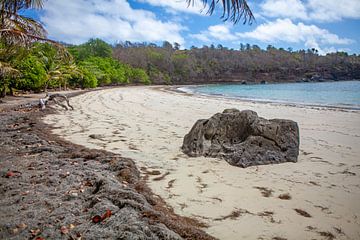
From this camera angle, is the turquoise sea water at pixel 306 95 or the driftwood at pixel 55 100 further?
the turquoise sea water at pixel 306 95

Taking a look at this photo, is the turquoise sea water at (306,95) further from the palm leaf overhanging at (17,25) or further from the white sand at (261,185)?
the palm leaf overhanging at (17,25)

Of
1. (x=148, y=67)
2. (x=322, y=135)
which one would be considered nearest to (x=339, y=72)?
(x=148, y=67)

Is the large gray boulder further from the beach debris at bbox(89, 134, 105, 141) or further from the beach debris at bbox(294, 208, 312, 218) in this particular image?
the beach debris at bbox(89, 134, 105, 141)

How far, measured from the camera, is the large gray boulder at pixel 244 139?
4.87 metres

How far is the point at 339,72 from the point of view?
364ft

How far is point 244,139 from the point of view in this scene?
17.4ft

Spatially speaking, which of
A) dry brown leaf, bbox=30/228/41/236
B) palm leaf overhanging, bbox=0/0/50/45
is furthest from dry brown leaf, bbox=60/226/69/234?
palm leaf overhanging, bbox=0/0/50/45

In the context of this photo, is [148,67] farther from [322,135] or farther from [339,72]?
[322,135]

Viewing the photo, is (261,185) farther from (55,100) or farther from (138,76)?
(138,76)

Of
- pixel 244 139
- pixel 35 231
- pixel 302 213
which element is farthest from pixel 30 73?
pixel 302 213

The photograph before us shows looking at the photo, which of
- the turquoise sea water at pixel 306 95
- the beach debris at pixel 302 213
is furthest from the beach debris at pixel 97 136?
the turquoise sea water at pixel 306 95

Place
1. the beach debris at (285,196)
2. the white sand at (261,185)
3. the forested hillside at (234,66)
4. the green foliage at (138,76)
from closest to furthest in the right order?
the white sand at (261,185)
the beach debris at (285,196)
the green foliage at (138,76)
the forested hillside at (234,66)

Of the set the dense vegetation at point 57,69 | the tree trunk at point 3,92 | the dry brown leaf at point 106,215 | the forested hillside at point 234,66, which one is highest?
the forested hillside at point 234,66

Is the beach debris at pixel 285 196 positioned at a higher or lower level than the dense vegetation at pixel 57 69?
lower
